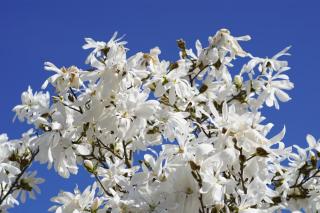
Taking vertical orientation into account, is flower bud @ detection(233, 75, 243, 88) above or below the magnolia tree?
above

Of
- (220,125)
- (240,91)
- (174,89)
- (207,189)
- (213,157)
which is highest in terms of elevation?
(240,91)

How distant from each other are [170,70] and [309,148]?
1.05 metres

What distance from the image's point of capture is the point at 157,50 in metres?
3.76

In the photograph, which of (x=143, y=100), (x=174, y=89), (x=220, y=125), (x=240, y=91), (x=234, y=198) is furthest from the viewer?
(x=240, y=91)

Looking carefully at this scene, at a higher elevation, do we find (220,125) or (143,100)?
(143,100)

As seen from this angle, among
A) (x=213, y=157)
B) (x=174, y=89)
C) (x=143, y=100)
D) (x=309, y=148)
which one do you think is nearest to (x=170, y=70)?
(x=174, y=89)

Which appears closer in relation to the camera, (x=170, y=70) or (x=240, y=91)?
(x=170, y=70)

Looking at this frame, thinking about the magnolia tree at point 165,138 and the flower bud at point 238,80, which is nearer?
the magnolia tree at point 165,138

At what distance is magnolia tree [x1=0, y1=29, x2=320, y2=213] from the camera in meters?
2.55

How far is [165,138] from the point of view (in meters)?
3.81

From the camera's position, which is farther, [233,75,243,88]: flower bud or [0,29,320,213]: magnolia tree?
[233,75,243,88]: flower bud

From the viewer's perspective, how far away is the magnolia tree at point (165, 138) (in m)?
2.55

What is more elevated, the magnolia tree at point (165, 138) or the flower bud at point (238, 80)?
the flower bud at point (238, 80)

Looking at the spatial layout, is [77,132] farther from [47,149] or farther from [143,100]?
[143,100]
